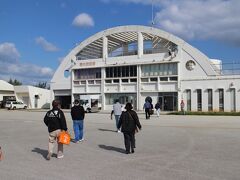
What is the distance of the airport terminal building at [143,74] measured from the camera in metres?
47.8

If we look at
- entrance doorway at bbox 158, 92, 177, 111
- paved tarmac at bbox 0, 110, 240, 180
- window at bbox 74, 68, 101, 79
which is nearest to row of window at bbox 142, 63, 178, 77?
entrance doorway at bbox 158, 92, 177, 111

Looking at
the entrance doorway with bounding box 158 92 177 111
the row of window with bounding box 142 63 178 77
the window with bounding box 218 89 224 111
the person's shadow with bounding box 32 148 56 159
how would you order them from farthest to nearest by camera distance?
the row of window with bounding box 142 63 178 77
the entrance doorway with bounding box 158 92 177 111
the window with bounding box 218 89 224 111
the person's shadow with bounding box 32 148 56 159

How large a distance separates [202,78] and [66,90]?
2483 centimetres

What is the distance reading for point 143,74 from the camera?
53906 millimetres

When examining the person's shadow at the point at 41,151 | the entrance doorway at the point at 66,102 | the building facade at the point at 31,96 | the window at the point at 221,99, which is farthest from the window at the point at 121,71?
the person's shadow at the point at 41,151

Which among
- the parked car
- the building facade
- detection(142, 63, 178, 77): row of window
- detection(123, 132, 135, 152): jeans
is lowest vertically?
detection(123, 132, 135, 152): jeans

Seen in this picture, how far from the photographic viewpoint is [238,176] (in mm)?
7699

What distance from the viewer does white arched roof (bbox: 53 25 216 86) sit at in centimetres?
4925

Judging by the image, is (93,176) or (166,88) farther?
(166,88)

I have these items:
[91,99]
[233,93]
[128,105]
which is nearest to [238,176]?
[128,105]

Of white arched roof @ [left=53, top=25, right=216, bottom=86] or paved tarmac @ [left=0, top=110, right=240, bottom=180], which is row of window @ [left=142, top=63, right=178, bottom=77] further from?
paved tarmac @ [left=0, top=110, right=240, bottom=180]

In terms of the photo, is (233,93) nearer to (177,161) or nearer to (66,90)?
(66,90)

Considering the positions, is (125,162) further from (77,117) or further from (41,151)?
(77,117)

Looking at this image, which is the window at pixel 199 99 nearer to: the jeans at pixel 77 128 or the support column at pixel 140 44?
the support column at pixel 140 44
